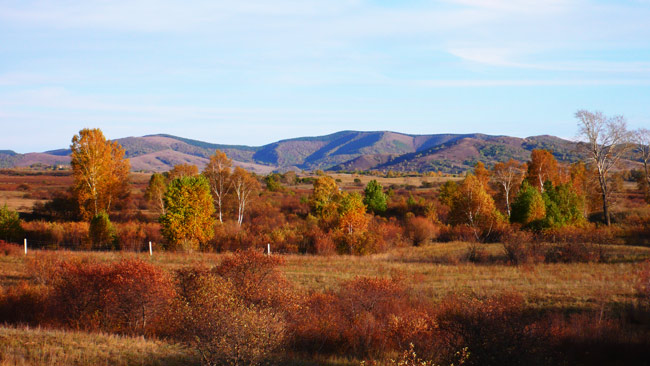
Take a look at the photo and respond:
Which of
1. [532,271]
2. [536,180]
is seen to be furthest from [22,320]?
[536,180]

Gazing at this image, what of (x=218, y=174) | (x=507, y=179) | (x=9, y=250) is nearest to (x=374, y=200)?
(x=507, y=179)

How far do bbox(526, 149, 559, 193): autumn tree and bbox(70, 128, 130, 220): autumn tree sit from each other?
49962 millimetres

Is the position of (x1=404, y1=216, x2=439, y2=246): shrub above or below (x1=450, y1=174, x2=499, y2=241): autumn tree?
below

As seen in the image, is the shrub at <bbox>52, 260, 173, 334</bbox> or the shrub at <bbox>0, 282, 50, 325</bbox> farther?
the shrub at <bbox>0, 282, 50, 325</bbox>

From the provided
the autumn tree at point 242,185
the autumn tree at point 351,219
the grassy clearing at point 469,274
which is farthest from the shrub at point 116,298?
the autumn tree at point 242,185

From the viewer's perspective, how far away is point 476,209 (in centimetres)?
4656

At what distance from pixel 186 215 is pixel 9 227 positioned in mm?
14945

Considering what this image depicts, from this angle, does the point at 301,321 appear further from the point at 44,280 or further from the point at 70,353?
the point at 44,280

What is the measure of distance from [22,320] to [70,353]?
A: 7375 millimetres

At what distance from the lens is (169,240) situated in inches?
1421

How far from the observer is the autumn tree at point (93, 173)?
48906mm

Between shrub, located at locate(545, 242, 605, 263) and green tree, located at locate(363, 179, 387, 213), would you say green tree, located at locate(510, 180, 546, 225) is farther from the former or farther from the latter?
green tree, located at locate(363, 179, 387, 213)

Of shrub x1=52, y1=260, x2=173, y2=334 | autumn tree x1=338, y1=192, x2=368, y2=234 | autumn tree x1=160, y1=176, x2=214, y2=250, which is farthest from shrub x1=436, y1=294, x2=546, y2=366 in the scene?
autumn tree x1=338, y1=192, x2=368, y2=234

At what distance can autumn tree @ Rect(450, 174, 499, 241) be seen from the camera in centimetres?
4584
